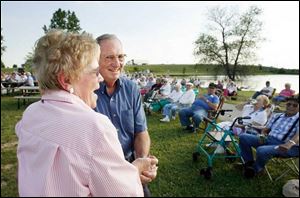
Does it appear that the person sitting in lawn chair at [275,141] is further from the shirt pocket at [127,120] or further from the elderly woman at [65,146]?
the elderly woman at [65,146]

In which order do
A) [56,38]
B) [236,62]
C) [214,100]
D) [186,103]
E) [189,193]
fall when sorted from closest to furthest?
[56,38] → [189,193] → [214,100] → [186,103] → [236,62]

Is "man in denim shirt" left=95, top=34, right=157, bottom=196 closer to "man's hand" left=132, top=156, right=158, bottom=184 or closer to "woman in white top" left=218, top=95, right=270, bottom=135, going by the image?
"man's hand" left=132, top=156, right=158, bottom=184

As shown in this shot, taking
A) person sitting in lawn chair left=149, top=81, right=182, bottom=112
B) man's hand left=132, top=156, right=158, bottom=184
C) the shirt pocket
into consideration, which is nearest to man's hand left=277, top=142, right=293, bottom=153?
the shirt pocket

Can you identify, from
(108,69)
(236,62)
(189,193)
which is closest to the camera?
(108,69)

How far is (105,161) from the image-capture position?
3.16 feet

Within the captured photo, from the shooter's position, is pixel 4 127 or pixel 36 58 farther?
pixel 4 127

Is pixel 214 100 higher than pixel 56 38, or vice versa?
pixel 56 38

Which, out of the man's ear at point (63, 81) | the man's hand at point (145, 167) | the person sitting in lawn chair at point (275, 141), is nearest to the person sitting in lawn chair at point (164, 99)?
the person sitting in lawn chair at point (275, 141)

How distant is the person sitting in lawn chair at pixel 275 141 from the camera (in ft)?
14.0

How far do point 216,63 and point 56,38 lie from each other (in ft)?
105

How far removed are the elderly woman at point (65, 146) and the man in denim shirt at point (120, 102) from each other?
0.85m

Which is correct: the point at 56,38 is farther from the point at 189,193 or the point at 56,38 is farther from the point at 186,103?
the point at 186,103

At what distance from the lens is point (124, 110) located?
6.48 ft

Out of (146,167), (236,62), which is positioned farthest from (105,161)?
(236,62)
